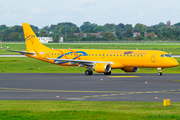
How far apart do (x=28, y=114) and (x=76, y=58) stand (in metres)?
35.2

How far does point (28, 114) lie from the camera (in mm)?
18969

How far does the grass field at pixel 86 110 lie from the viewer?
18.2m

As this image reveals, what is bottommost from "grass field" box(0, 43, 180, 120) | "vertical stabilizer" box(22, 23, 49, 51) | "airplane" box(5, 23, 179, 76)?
"grass field" box(0, 43, 180, 120)

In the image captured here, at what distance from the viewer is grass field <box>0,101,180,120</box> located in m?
18.2

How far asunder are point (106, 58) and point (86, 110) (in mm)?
31782

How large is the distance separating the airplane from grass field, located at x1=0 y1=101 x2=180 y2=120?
25861 millimetres

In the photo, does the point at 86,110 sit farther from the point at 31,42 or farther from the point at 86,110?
the point at 31,42

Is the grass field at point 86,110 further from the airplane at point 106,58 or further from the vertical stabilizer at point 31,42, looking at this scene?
the vertical stabilizer at point 31,42

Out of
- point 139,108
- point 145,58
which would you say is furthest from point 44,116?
point 145,58

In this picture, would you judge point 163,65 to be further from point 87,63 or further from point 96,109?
point 96,109

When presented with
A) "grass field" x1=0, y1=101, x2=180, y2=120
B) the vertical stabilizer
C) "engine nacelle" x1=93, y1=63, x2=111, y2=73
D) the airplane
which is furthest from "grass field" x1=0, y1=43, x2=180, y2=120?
the vertical stabilizer

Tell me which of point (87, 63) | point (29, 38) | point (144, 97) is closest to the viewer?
point (144, 97)

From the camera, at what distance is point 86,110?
20.4 metres

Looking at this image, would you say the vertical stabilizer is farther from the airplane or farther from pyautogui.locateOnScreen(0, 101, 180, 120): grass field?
pyautogui.locateOnScreen(0, 101, 180, 120): grass field
